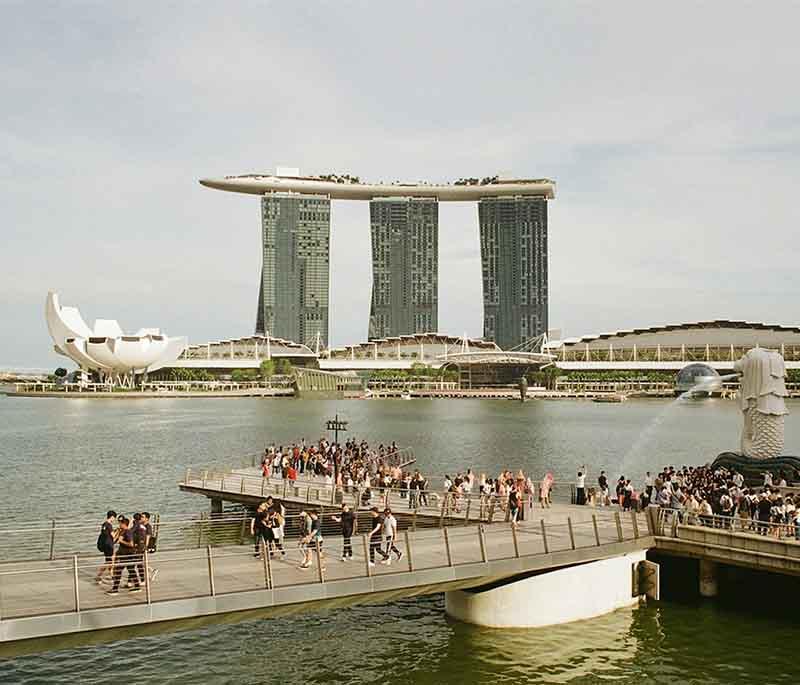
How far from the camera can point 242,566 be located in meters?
14.6

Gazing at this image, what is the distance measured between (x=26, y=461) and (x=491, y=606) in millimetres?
35399

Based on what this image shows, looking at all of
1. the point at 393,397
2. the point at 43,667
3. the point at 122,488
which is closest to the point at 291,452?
the point at 122,488

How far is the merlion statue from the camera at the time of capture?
25.4 m

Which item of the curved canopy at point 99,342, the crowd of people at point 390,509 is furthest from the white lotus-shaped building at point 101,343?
the crowd of people at point 390,509

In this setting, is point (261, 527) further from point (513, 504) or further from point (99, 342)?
point (99, 342)

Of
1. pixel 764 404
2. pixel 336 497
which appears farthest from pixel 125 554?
pixel 764 404

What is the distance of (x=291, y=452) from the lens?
3262 cm

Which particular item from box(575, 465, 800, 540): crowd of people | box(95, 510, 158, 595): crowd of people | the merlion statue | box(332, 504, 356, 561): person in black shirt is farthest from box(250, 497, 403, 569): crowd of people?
the merlion statue

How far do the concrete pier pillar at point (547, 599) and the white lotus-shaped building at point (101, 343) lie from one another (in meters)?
135

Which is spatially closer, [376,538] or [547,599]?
[376,538]

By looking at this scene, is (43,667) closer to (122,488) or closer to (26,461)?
(122,488)

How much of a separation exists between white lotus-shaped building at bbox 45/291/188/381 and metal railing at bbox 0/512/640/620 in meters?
135

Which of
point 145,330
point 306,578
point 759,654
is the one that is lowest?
point 759,654

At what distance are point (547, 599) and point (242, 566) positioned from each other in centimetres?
576
